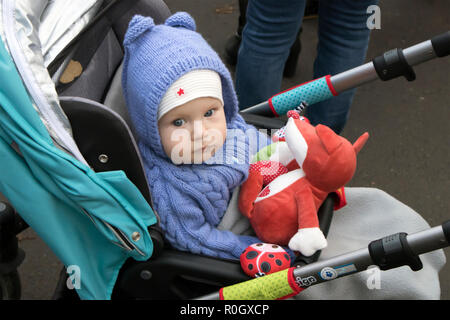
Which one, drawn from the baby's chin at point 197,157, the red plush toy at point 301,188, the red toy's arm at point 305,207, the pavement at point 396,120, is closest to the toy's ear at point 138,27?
the baby's chin at point 197,157

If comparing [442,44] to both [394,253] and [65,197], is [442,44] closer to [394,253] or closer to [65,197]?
[394,253]

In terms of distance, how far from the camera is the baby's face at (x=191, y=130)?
1.19 meters

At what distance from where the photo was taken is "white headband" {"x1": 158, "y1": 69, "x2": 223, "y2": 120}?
1153 millimetres

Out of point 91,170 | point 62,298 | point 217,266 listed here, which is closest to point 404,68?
point 217,266

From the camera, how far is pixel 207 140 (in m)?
1.22

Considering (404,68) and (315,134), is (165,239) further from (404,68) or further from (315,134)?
(404,68)

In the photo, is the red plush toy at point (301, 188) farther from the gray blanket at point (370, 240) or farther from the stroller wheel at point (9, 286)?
the stroller wheel at point (9, 286)

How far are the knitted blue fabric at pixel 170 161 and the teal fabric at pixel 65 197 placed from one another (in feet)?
0.34

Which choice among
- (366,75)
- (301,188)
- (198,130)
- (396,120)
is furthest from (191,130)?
(396,120)

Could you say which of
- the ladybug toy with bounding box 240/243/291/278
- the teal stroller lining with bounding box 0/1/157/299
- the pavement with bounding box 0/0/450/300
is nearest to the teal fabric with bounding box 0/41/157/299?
the teal stroller lining with bounding box 0/1/157/299

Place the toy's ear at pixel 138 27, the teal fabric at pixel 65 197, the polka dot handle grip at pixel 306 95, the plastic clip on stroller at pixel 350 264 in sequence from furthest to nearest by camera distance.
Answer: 1. the polka dot handle grip at pixel 306 95
2. the toy's ear at pixel 138 27
3. the plastic clip on stroller at pixel 350 264
4. the teal fabric at pixel 65 197

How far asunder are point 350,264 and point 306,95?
0.55m

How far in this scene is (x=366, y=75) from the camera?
143cm

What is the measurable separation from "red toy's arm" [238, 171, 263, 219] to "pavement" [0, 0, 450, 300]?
0.90m
